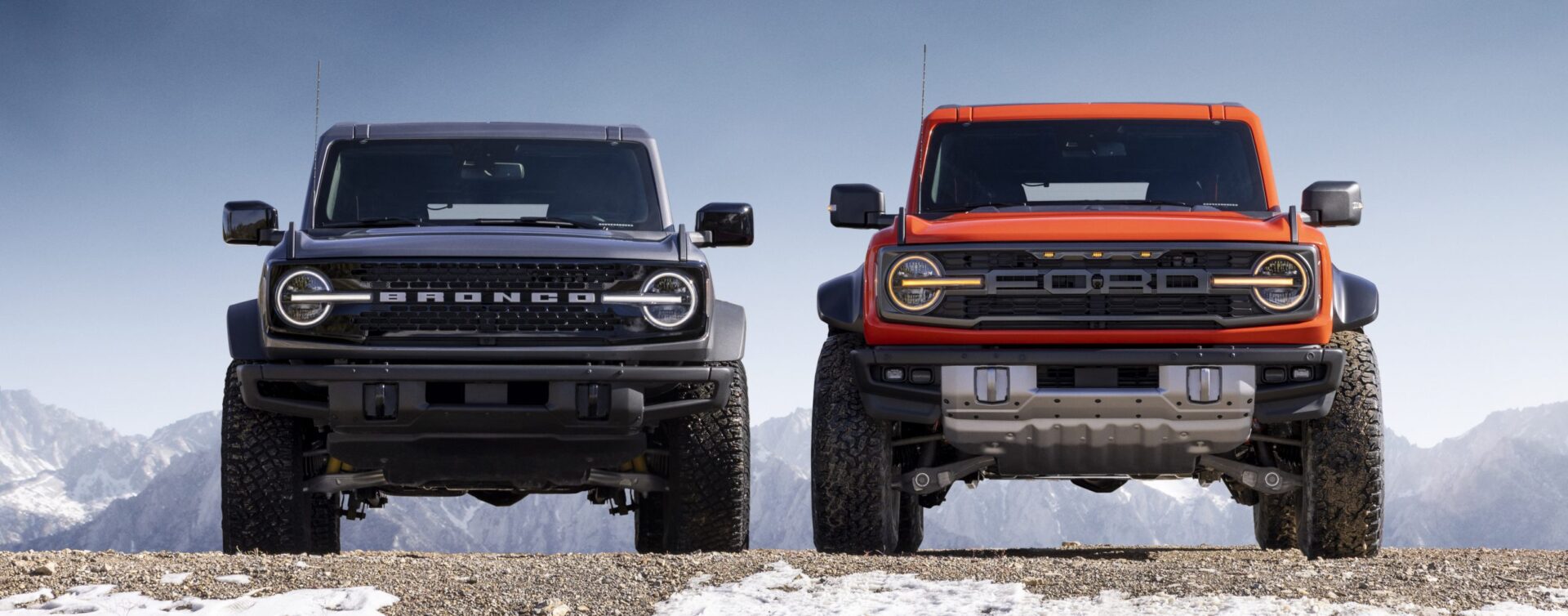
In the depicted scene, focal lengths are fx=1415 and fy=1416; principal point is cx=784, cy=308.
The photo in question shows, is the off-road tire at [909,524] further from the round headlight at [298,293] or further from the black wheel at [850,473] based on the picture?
the round headlight at [298,293]

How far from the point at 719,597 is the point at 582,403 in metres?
1.76

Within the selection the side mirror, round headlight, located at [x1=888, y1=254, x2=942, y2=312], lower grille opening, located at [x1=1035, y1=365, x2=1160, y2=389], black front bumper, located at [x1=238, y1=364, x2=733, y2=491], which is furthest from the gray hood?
the side mirror

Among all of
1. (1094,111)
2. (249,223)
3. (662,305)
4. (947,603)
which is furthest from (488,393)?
(1094,111)

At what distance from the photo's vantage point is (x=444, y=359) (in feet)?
23.1

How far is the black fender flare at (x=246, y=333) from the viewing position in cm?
728

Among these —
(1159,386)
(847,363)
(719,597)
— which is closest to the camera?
(719,597)

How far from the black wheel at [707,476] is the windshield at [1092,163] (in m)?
1.69

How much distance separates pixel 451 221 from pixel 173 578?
9.21 feet

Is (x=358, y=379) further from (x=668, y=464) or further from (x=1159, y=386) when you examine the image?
(x=1159, y=386)

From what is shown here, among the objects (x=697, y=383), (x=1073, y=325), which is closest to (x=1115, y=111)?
(x=1073, y=325)

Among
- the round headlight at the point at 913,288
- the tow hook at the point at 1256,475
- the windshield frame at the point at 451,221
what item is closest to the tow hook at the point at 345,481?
the windshield frame at the point at 451,221

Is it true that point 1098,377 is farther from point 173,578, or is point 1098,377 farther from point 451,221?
point 173,578

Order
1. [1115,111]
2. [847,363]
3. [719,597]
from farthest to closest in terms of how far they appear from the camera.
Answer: [1115,111] → [847,363] → [719,597]

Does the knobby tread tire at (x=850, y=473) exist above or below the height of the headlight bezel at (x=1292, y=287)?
below
